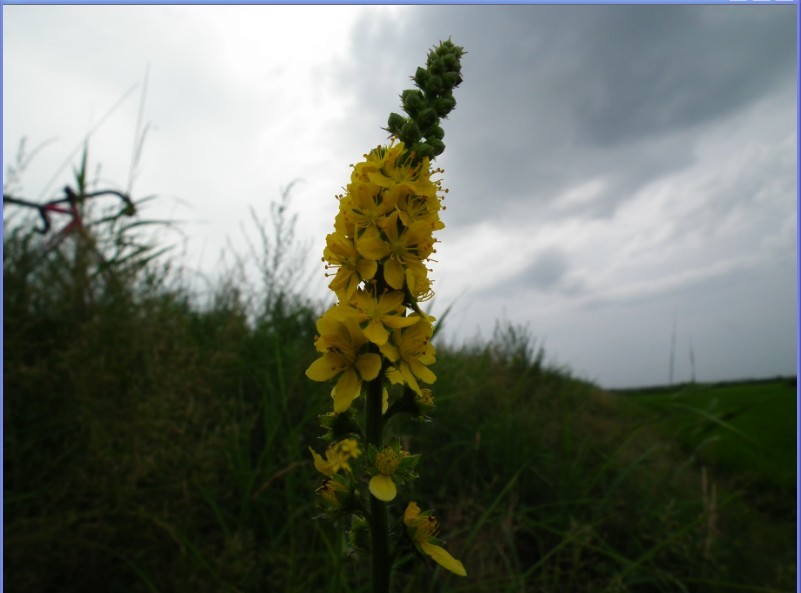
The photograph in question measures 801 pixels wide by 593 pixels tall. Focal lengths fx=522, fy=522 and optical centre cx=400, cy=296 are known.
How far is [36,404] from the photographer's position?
3.42m

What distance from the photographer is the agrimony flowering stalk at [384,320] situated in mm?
1239

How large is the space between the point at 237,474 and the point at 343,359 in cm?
251

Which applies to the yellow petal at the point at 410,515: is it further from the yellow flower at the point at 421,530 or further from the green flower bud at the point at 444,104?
the green flower bud at the point at 444,104

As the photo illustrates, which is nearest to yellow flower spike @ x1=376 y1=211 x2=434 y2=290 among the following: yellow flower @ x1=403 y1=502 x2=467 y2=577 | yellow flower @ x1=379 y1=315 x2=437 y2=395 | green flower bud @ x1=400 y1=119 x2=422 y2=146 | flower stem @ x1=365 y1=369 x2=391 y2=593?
yellow flower @ x1=379 y1=315 x2=437 y2=395

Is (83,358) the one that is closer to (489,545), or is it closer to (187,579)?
(187,579)

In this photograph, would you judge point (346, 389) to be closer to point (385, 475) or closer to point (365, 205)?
point (385, 475)

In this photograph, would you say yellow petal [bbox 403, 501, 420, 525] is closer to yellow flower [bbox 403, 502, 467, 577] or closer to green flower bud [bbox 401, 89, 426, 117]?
yellow flower [bbox 403, 502, 467, 577]

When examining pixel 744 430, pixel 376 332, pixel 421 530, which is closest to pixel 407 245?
pixel 376 332

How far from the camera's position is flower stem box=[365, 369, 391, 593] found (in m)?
1.17

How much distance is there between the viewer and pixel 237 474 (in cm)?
346

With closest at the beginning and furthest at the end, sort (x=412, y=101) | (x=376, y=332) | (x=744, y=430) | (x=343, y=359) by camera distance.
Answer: (x=376, y=332), (x=343, y=359), (x=412, y=101), (x=744, y=430)

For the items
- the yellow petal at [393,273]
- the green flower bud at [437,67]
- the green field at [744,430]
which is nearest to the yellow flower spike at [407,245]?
the yellow petal at [393,273]

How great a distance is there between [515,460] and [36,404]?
356cm

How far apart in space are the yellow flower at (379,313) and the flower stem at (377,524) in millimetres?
162
